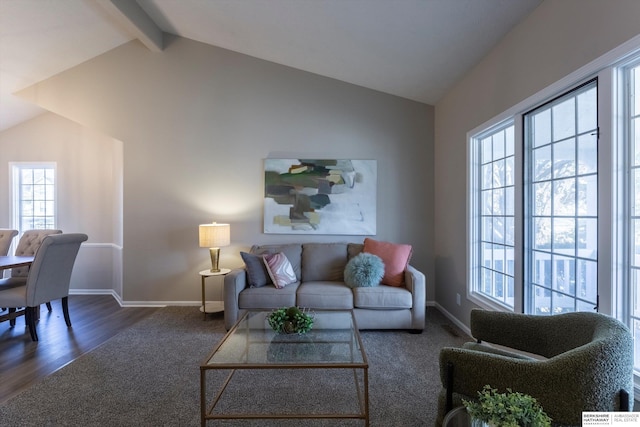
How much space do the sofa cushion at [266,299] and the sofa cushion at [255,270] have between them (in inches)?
6.0

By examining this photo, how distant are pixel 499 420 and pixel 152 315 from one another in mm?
3812

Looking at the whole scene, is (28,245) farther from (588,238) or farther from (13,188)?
(588,238)

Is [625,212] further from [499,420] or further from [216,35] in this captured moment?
[216,35]

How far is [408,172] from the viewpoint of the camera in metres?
4.11

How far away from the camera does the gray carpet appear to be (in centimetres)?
186

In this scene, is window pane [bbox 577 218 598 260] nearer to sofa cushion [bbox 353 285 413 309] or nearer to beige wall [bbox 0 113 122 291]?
sofa cushion [bbox 353 285 413 309]

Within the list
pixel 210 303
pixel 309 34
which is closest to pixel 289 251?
pixel 210 303

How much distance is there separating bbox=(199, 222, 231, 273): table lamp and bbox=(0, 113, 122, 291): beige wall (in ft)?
6.76

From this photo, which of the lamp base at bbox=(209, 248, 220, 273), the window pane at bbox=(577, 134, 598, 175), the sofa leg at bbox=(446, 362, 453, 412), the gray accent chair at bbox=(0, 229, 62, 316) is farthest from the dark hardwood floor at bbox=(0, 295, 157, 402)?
the window pane at bbox=(577, 134, 598, 175)

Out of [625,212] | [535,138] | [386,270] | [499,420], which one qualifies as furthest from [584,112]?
[386,270]

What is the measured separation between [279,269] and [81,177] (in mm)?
3752

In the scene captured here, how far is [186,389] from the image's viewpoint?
2.16 meters

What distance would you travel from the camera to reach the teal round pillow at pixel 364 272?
3.24 m

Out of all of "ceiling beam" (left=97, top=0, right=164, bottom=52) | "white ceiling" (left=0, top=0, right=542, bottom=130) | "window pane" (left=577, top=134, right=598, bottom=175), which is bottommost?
"window pane" (left=577, top=134, right=598, bottom=175)
